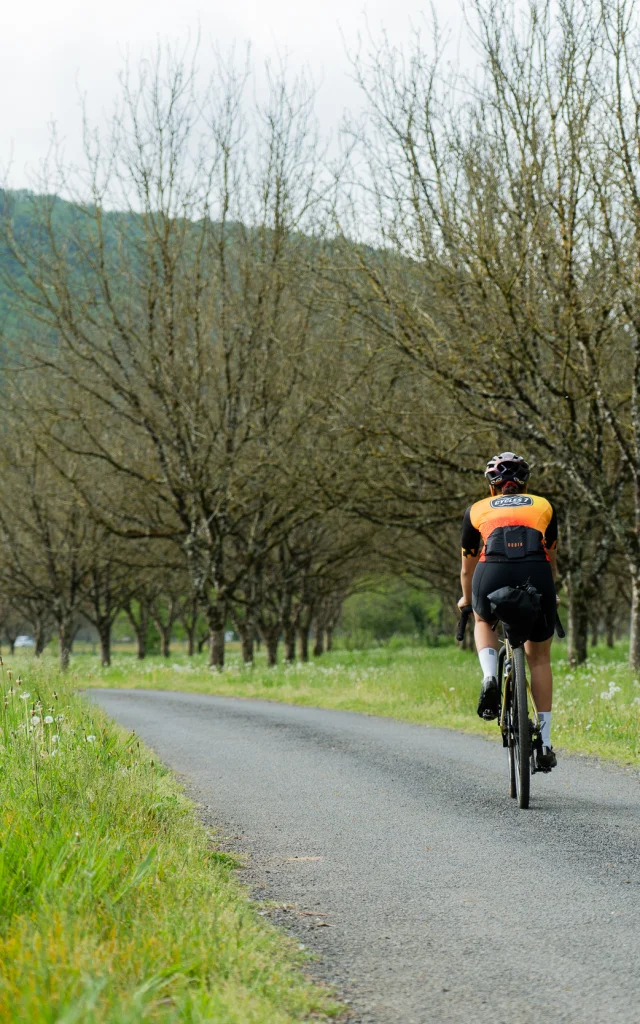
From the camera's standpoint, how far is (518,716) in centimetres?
630

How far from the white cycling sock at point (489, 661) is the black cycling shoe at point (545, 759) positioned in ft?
1.94

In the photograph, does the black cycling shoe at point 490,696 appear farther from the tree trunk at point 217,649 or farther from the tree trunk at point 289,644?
the tree trunk at point 289,644

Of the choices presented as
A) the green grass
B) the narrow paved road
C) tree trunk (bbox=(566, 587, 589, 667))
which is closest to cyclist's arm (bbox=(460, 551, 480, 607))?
the narrow paved road

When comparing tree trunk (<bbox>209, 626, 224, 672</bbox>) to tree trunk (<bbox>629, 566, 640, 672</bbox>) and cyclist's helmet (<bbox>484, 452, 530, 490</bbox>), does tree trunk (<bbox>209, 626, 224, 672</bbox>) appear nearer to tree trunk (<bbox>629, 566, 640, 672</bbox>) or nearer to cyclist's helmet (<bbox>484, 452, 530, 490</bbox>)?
tree trunk (<bbox>629, 566, 640, 672</bbox>)

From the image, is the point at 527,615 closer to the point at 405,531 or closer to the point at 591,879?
the point at 591,879

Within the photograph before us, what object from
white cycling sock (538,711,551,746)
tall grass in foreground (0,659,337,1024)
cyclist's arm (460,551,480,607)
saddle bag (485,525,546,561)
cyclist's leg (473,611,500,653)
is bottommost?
tall grass in foreground (0,659,337,1024)

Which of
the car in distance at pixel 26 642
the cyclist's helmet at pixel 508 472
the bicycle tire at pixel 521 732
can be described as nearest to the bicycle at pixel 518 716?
the bicycle tire at pixel 521 732

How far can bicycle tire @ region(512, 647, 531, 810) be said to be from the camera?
616cm

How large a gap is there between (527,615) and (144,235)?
18286 mm

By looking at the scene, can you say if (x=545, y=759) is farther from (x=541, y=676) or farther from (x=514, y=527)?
(x=514, y=527)

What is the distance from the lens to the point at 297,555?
28.8 meters

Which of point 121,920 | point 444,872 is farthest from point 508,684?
point 121,920

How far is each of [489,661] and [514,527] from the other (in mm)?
941

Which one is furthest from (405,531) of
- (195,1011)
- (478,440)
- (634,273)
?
(195,1011)
